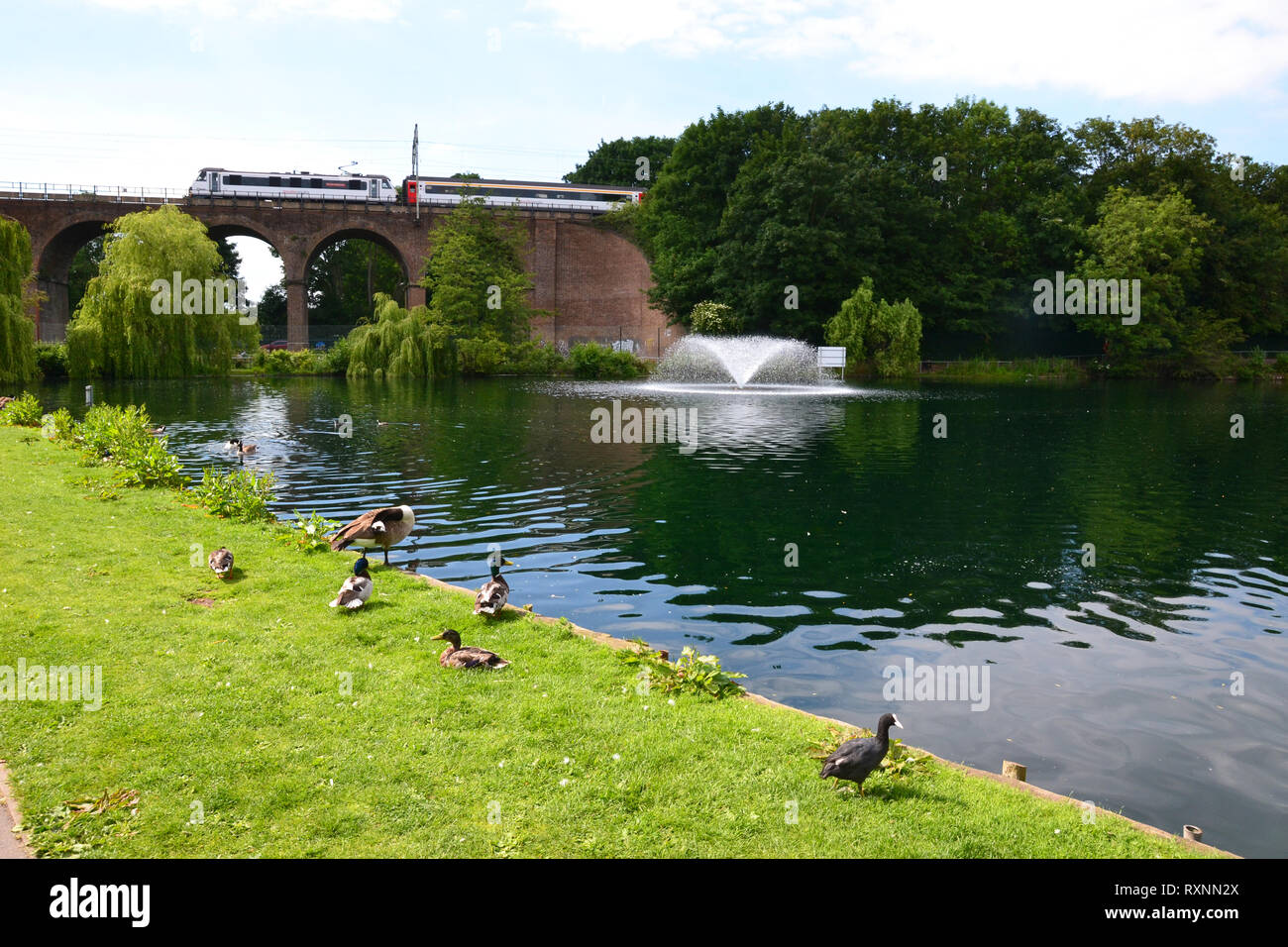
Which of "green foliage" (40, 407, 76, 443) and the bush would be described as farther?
the bush

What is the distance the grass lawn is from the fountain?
4388 centimetres

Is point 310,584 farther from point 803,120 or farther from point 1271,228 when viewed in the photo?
point 1271,228

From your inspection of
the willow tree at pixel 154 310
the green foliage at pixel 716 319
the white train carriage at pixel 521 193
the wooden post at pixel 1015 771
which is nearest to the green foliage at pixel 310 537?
the wooden post at pixel 1015 771

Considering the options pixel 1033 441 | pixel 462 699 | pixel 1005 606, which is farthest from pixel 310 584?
pixel 1033 441

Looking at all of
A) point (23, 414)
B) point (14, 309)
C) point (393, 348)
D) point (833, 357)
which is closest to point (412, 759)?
point (23, 414)

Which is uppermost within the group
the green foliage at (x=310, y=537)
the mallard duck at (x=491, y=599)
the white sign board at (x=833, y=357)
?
the white sign board at (x=833, y=357)

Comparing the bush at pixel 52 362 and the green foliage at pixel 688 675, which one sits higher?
the bush at pixel 52 362

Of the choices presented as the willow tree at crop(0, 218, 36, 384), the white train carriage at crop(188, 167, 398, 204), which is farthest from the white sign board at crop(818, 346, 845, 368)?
the willow tree at crop(0, 218, 36, 384)

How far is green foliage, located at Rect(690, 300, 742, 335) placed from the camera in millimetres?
59312

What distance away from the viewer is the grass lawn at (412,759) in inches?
195

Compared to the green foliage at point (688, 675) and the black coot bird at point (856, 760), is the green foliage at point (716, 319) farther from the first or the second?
the black coot bird at point (856, 760)

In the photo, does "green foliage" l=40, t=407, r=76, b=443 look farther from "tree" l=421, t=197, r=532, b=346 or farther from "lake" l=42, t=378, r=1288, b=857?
"tree" l=421, t=197, r=532, b=346

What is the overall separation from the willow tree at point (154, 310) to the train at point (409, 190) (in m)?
24.9
